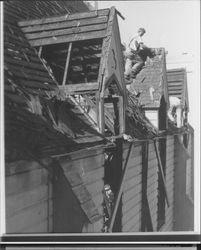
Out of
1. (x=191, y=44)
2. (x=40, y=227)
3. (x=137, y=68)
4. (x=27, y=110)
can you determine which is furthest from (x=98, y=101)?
(x=137, y=68)

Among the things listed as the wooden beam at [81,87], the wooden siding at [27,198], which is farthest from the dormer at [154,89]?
the wooden siding at [27,198]

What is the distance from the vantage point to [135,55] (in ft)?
18.6

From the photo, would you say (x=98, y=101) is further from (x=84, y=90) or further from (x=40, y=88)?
(x=40, y=88)

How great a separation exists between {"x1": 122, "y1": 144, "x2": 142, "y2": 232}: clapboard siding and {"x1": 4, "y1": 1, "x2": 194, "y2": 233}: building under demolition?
0.02 m

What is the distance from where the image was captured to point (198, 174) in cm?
366

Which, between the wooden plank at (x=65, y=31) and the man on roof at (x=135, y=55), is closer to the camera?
the wooden plank at (x=65, y=31)

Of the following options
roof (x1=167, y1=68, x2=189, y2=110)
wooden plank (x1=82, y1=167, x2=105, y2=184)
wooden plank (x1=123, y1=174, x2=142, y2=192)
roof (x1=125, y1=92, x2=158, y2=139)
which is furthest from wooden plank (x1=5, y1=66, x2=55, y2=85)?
wooden plank (x1=123, y1=174, x2=142, y2=192)

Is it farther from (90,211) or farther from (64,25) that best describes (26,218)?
(64,25)

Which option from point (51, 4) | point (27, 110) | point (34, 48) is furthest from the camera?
point (51, 4)

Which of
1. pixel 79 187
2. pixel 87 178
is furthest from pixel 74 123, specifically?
pixel 79 187

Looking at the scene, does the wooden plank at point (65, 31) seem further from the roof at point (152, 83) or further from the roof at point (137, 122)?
the roof at point (152, 83)

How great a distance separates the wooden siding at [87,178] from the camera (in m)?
3.55

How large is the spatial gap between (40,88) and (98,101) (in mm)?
635

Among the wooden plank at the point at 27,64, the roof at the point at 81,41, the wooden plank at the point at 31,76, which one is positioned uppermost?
the roof at the point at 81,41
